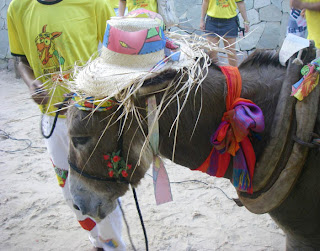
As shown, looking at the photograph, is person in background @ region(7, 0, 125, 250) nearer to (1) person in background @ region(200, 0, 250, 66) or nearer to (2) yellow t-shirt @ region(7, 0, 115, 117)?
(2) yellow t-shirt @ region(7, 0, 115, 117)

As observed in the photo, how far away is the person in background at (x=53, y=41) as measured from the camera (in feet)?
7.04

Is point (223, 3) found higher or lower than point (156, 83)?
lower

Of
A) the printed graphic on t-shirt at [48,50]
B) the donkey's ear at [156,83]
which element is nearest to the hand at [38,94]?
the printed graphic on t-shirt at [48,50]

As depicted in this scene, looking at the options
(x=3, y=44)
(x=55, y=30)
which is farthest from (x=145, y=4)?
(x=3, y=44)

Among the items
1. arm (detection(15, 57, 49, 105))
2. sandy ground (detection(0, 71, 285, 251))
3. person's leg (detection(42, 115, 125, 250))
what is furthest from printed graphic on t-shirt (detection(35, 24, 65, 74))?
sandy ground (detection(0, 71, 285, 251))

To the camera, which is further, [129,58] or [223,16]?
[223,16]

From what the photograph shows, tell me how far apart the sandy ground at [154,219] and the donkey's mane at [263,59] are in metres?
1.72

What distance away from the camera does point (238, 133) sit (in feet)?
4.58

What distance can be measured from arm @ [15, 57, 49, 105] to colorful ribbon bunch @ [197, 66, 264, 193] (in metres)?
1.13

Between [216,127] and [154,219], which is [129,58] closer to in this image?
[216,127]

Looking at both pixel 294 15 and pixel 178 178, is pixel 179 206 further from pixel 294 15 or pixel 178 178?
pixel 294 15

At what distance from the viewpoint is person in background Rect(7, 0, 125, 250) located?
2145 mm

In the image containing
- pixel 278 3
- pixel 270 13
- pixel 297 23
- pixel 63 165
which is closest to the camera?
pixel 63 165

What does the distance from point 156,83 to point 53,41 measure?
1082 millimetres
